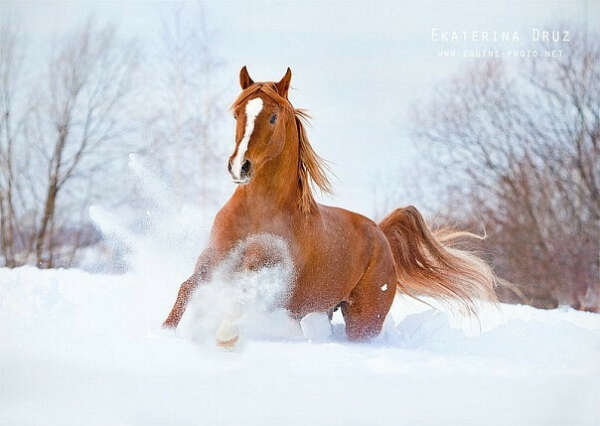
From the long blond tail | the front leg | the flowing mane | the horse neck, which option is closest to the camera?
the front leg

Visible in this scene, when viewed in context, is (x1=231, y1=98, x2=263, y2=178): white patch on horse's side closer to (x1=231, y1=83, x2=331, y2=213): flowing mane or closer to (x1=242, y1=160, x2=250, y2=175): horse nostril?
(x1=242, y1=160, x2=250, y2=175): horse nostril

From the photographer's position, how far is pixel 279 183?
9.27 feet

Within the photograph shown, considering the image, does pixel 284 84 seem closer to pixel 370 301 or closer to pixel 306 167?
pixel 306 167

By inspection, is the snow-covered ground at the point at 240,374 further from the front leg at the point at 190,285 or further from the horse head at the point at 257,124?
the horse head at the point at 257,124

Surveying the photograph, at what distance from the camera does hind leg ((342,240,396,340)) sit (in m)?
3.26

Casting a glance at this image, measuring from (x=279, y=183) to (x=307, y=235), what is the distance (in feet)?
0.83

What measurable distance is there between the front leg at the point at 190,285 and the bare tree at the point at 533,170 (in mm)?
2762

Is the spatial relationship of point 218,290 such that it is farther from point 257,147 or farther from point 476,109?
point 476,109

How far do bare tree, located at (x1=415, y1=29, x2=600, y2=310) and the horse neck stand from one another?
225cm

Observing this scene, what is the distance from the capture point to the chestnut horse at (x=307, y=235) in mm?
2660

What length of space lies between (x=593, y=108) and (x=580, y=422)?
89.5 inches

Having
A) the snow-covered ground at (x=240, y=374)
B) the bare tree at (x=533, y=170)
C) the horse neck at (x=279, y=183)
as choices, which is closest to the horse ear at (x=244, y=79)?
the horse neck at (x=279, y=183)

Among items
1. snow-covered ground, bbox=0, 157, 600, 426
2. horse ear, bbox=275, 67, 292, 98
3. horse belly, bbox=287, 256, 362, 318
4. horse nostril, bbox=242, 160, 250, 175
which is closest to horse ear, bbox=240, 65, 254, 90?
horse ear, bbox=275, 67, 292, 98

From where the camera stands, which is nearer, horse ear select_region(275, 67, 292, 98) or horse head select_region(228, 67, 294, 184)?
horse head select_region(228, 67, 294, 184)
